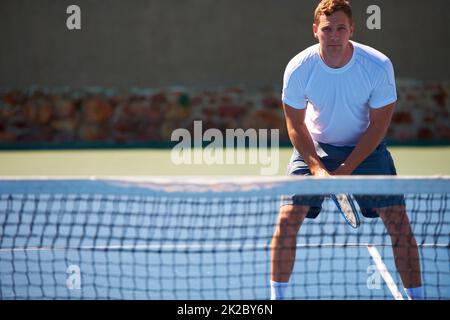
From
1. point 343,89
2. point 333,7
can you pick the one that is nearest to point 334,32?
point 333,7

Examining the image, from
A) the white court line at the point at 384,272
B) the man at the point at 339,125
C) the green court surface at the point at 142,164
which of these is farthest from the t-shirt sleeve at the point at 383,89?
the green court surface at the point at 142,164

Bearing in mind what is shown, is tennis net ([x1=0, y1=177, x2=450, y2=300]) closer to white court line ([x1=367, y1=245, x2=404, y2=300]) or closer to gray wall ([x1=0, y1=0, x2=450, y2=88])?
white court line ([x1=367, y1=245, x2=404, y2=300])

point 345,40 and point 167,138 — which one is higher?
point 345,40

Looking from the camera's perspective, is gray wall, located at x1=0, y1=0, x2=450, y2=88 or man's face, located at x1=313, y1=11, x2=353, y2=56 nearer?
man's face, located at x1=313, y1=11, x2=353, y2=56

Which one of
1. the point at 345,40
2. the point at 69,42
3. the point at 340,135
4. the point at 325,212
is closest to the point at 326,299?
the point at 340,135

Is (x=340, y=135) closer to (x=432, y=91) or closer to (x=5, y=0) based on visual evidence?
(x=432, y=91)

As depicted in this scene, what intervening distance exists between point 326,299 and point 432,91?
7.33 metres

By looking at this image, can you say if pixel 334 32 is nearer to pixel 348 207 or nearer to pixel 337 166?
pixel 337 166

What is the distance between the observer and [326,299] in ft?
13.5

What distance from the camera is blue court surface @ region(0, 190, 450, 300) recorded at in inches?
169

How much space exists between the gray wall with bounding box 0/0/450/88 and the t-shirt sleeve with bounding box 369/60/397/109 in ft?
23.0

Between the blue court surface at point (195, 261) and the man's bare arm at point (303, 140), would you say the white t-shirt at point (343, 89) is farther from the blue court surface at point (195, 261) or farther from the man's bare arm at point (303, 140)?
the blue court surface at point (195, 261)

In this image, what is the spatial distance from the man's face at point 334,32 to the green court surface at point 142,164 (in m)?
4.58

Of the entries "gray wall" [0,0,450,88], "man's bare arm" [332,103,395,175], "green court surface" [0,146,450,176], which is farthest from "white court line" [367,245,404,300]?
"gray wall" [0,0,450,88]
